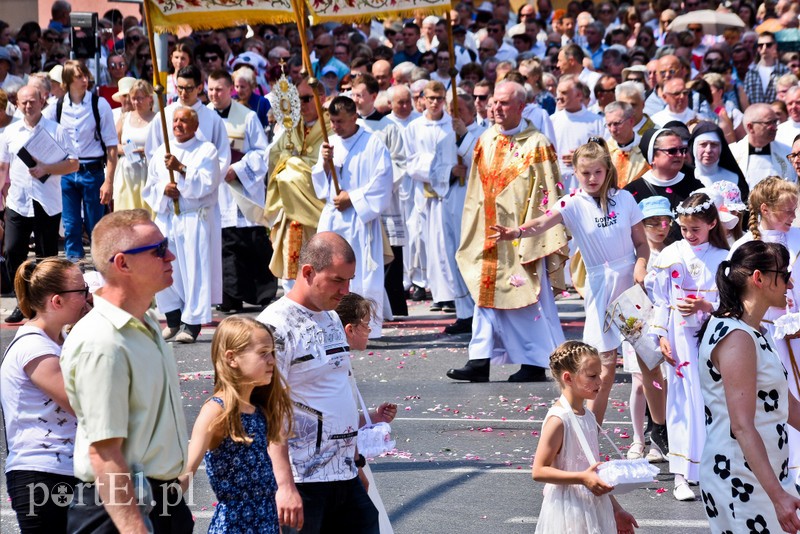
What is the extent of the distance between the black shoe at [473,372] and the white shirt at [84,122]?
572cm

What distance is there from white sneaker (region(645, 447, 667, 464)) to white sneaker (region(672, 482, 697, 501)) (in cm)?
67

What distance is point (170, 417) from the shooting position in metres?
4.11

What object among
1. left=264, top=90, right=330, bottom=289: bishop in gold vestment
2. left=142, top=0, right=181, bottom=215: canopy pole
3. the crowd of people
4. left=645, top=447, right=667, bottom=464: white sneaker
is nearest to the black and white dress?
the crowd of people

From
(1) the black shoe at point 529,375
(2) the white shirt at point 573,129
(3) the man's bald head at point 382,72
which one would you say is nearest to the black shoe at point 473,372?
(1) the black shoe at point 529,375

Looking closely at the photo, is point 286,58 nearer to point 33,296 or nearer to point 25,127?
point 25,127

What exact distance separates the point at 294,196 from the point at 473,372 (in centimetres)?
258

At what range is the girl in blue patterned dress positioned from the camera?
459cm

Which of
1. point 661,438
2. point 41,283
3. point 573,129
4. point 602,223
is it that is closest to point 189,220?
point 573,129

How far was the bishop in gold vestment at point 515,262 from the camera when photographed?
10109 millimetres

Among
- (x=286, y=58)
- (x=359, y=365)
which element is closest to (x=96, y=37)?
(x=286, y=58)

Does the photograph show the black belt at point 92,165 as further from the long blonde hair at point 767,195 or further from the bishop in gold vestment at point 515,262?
the long blonde hair at point 767,195

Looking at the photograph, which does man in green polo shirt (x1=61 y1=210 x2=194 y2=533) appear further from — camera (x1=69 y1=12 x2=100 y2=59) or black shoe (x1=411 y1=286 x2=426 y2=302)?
camera (x1=69 y1=12 x2=100 y2=59)

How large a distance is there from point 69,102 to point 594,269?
309 inches

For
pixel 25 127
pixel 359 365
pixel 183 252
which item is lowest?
pixel 359 365
